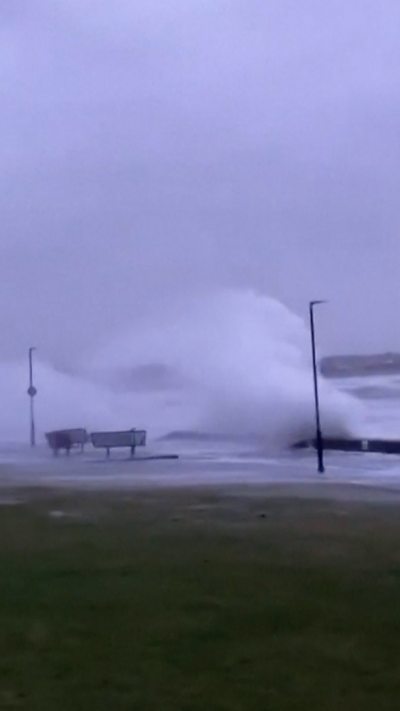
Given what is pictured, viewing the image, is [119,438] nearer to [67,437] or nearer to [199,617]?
[67,437]

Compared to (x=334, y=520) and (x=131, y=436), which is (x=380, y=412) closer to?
(x=131, y=436)

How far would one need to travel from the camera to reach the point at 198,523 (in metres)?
16.9

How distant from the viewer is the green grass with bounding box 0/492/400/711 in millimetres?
7398

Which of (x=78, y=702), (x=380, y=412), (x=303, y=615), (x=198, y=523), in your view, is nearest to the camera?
(x=78, y=702)

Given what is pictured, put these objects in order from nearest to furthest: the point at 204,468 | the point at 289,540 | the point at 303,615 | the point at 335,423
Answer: the point at 303,615 → the point at 289,540 → the point at 204,468 → the point at 335,423

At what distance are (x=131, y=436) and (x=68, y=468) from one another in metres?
7.82

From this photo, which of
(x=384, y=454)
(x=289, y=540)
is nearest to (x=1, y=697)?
(x=289, y=540)

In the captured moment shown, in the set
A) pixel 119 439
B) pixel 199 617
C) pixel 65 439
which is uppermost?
pixel 65 439

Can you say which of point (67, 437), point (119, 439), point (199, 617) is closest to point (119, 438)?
point (119, 439)

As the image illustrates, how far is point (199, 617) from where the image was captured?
954 cm

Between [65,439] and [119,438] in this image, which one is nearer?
[119,438]

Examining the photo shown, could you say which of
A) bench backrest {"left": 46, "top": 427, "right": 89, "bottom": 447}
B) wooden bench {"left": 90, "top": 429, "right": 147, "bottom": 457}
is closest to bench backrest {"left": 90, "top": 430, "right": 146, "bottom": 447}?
wooden bench {"left": 90, "top": 429, "right": 147, "bottom": 457}

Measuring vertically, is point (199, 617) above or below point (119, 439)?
below

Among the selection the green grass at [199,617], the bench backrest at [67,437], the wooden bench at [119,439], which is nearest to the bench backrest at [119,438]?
the wooden bench at [119,439]
